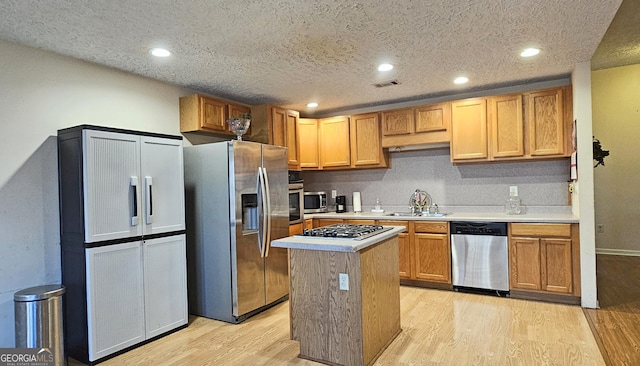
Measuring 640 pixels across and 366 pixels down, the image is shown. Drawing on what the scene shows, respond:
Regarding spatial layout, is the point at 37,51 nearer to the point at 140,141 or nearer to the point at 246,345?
the point at 140,141

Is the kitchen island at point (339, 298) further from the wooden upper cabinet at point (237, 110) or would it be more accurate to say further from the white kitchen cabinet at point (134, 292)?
the wooden upper cabinet at point (237, 110)

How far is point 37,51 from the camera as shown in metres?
2.93

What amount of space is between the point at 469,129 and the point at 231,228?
2929mm

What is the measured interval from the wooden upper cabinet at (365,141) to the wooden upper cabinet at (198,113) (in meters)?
1.88

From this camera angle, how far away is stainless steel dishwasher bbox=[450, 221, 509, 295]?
3986mm

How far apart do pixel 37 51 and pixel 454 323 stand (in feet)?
13.4

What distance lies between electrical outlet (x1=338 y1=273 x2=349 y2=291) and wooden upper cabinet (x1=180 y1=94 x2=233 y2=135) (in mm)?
2400

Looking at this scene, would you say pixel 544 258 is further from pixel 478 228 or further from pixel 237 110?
pixel 237 110

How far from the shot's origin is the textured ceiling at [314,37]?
7.73 ft

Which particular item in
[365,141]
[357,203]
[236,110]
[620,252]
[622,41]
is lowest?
[620,252]

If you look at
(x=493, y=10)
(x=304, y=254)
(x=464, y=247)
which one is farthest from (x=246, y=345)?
(x=493, y=10)

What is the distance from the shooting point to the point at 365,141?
201 inches

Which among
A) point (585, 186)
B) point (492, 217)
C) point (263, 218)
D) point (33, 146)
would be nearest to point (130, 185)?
point (33, 146)

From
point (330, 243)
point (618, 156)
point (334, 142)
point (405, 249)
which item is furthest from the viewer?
point (618, 156)
